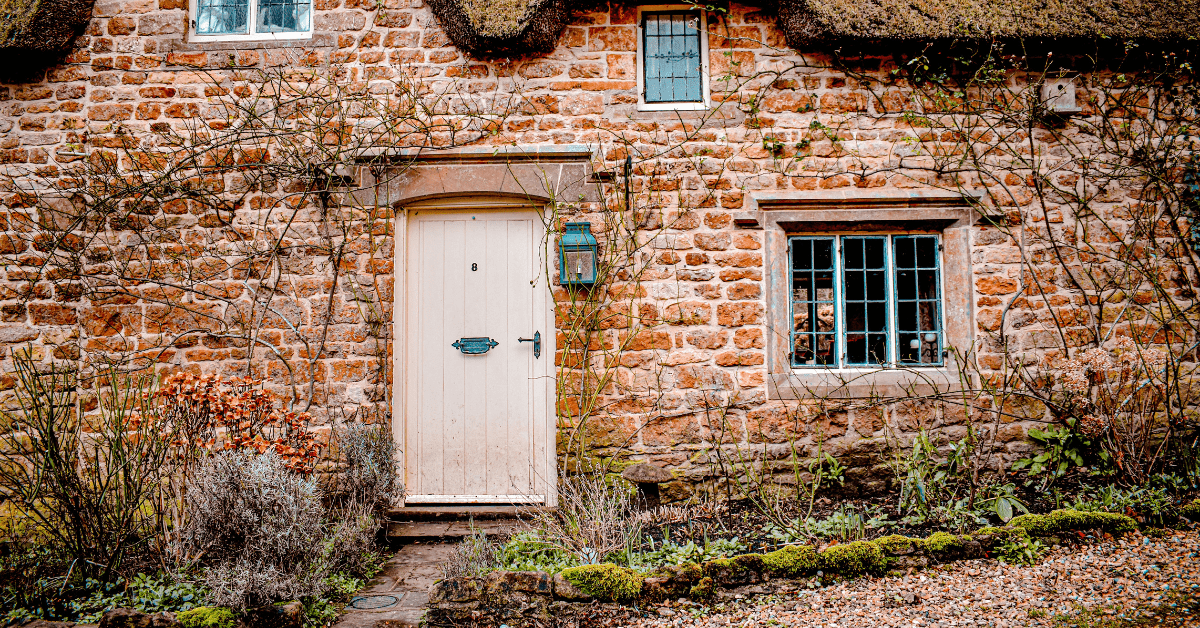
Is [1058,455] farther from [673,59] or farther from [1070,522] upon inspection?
[673,59]

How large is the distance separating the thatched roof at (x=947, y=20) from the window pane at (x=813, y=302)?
155cm

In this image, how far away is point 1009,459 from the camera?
4.83m

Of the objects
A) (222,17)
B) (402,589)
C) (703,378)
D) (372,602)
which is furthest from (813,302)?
(222,17)

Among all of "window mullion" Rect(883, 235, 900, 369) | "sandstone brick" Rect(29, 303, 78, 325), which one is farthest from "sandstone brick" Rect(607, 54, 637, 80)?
"sandstone brick" Rect(29, 303, 78, 325)

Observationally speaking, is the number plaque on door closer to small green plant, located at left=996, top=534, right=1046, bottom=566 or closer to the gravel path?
the gravel path

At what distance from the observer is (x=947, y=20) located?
4707mm

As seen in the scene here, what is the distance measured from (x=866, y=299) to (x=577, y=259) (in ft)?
7.36

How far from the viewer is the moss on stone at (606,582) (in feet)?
10.9

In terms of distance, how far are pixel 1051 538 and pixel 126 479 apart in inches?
209

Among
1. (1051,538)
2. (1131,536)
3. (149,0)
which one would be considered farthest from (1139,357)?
(149,0)

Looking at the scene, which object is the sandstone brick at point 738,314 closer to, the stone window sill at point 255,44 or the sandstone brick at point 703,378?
the sandstone brick at point 703,378

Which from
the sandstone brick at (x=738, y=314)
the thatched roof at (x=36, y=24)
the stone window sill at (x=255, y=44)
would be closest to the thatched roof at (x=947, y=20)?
the stone window sill at (x=255, y=44)

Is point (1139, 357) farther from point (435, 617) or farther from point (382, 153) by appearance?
point (382, 153)

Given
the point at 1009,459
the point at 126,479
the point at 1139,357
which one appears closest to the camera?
the point at 126,479
